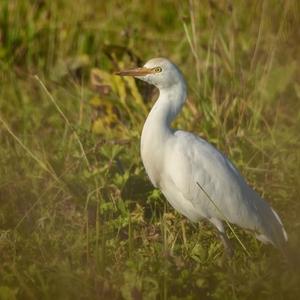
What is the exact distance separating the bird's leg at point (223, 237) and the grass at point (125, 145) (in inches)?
3.1

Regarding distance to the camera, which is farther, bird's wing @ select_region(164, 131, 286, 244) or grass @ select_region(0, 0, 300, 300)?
bird's wing @ select_region(164, 131, 286, 244)

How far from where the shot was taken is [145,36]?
289 inches

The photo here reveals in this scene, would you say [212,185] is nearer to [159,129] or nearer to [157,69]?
[159,129]

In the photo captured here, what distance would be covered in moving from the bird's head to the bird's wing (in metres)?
0.26

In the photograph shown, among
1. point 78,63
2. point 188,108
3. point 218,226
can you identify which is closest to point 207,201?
point 218,226

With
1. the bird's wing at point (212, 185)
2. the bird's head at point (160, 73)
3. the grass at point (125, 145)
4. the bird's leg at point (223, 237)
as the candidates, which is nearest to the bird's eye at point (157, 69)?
the bird's head at point (160, 73)

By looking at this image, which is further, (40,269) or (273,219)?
(273,219)

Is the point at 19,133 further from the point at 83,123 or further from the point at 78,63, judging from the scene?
the point at 78,63

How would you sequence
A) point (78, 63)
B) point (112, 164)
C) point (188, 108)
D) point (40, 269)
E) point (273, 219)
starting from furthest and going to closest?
point (78, 63) < point (188, 108) < point (112, 164) < point (273, 219) < point (40, 269)

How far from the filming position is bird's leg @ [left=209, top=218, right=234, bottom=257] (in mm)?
4273

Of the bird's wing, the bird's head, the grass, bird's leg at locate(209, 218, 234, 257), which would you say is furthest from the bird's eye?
bird's leg at locate(209, 218, 234, 257)

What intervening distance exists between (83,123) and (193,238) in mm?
1770

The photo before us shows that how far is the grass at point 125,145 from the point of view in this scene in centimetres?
Result: 388

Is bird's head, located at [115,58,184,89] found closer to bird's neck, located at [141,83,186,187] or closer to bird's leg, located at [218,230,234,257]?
bird's neck, located at [141,83,186,187]
